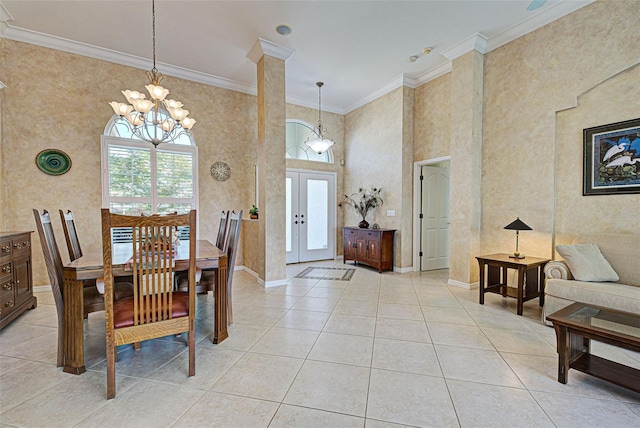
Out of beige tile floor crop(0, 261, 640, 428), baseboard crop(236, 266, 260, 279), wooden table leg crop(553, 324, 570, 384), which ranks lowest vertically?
beige tile floor crop(0, 261, 640, 428)

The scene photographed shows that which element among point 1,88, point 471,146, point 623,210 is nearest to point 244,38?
point 1,88

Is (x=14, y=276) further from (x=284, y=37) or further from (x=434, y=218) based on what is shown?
(x=434, y=218)

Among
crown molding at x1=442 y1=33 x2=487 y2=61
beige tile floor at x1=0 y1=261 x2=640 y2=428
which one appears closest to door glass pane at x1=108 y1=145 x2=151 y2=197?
beige tile floor at x1=0 y1=261 x2=640 y2=428

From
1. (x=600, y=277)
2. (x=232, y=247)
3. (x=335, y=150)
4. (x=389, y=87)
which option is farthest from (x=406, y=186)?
(x=232, y=247)

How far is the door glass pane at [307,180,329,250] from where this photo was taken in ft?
20.6

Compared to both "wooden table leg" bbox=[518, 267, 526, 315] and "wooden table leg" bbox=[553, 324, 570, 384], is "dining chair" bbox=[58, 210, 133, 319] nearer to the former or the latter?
"wooden table leg" bbox=[553, 324, 570, 384]

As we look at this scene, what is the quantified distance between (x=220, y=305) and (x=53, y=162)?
12.0ft

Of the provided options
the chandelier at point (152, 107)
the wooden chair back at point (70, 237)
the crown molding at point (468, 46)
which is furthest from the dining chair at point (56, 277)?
the crown molding at point (468, 46)

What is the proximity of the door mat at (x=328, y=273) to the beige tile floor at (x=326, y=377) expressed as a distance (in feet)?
5.42

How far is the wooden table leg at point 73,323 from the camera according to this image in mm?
1988

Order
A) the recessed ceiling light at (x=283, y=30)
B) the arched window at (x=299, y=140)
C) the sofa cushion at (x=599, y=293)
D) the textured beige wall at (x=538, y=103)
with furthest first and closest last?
the arched window at (x=299, y=140) → the recessed ceiling light at (x=283, y=30) → the textured beige wall at (x=538, y=103) → the sofa cushion at (x=599, y=293)

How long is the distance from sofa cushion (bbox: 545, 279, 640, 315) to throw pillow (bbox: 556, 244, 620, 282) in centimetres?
7

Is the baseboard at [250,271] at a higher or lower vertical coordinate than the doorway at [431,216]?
lower

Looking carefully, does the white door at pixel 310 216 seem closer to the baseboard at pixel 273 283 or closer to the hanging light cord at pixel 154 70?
the baseboard at pixel 273 283
